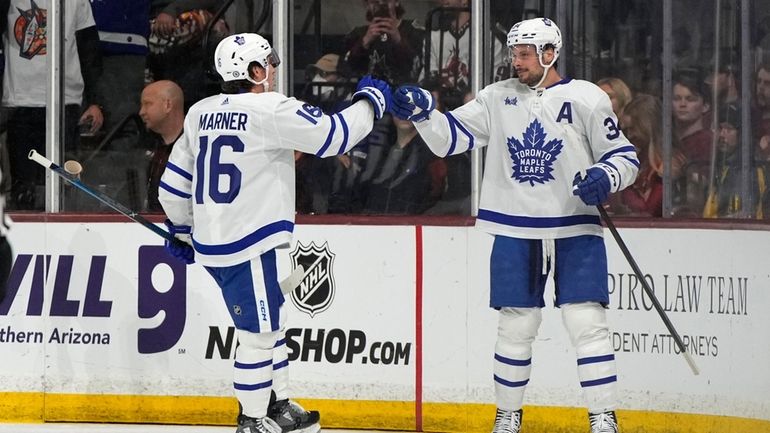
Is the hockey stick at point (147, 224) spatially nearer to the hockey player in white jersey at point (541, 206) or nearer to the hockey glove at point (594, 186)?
the hockey player in white jersey at point (541, 206)

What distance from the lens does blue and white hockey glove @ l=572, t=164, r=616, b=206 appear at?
482 centimetres

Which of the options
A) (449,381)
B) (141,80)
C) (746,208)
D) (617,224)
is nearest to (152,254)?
(141,80)

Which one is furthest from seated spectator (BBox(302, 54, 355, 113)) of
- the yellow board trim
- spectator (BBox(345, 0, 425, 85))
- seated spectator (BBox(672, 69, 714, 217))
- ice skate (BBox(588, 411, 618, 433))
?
ice skate (BBox(588, 411, 618, 433))

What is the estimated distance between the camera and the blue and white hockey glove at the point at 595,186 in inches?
190

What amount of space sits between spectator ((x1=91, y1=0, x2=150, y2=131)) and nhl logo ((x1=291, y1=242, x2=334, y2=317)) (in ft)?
3.24

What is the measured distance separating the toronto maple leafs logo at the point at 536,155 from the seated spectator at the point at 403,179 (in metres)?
1.00

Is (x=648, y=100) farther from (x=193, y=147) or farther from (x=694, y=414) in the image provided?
(x=193, y=147)

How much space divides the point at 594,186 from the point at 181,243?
1.48 m

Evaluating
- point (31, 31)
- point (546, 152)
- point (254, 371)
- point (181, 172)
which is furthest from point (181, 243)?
point (31, 31)

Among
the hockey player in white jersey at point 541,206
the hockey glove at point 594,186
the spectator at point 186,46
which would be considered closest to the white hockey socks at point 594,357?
the hockey player in white jersey at point 541,206

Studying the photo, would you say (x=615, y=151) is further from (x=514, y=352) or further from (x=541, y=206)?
(x=514, y=352)

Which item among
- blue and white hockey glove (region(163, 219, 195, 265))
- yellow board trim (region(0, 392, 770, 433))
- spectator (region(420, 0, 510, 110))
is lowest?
yellow board trim (region(0, 392, 770, 433))

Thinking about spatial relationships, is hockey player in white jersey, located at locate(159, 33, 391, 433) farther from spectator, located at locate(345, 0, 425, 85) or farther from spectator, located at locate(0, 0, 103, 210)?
spectator, located at locate(0, 0, 103, 210)

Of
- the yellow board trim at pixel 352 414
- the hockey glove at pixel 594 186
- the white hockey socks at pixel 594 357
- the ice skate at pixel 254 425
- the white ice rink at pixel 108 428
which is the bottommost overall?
the white ice rink at pixel 108 428
